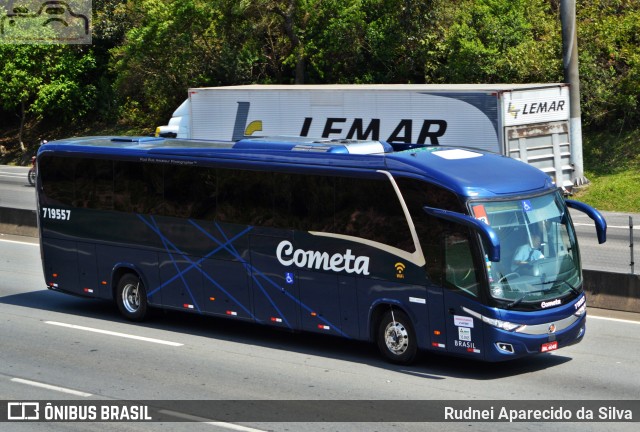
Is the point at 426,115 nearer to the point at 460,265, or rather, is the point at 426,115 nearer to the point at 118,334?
the point at 118,334

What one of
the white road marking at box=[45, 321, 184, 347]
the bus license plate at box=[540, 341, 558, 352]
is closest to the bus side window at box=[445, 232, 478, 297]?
the bus license plate at box=[540, 341, 558, 352]

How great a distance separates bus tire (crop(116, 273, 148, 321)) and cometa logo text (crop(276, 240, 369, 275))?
3.27 m

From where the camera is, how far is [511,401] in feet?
37.1

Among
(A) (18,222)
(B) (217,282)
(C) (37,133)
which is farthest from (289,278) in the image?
(C) (37,133)

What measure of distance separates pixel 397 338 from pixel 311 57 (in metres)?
33.0

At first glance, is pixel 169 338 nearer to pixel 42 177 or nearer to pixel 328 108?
pixel 42 177

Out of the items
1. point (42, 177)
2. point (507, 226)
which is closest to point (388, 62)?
point (42, 177)

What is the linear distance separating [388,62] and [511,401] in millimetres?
32809

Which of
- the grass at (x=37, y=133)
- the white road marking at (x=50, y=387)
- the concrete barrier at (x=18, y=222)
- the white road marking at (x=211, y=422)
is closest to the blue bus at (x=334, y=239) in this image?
the white road marking at (x=211, y=422)

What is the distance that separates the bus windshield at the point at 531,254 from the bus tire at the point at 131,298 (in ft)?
21.6

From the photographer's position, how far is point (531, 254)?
1241 cm

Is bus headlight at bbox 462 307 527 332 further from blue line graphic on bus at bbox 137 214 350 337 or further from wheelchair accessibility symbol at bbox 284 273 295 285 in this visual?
wheelchair accessibility symbol at bbox 284 273 295 285

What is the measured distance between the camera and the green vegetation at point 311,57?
3606cm

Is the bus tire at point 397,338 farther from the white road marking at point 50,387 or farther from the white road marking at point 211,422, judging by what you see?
the white road marking at point 50,387
